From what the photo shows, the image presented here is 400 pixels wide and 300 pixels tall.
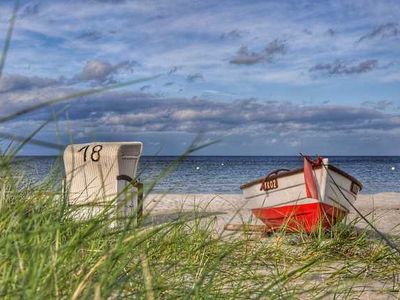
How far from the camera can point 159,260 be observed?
12.8ft

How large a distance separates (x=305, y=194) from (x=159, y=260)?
3.85 meters

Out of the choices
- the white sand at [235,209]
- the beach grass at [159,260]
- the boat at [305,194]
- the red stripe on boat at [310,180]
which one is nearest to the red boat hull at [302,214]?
the boat at [305,194]

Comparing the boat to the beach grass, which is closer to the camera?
the beach grass

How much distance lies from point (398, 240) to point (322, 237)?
30.9 inches

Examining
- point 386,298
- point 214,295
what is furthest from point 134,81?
point 386,298

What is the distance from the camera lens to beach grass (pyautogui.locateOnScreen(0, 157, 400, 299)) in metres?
1.91

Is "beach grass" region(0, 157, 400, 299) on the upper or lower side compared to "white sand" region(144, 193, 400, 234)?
upper

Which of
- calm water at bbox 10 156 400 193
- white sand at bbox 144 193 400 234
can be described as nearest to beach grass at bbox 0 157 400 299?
calm water at bbox 10 156 400 193

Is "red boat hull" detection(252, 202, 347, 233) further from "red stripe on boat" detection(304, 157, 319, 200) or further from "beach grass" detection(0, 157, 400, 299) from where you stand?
"beach grass" detection(0, 157, 400, 299)

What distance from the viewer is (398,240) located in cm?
568

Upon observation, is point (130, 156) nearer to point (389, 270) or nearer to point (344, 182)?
point (344, 182)

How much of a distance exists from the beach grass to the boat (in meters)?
1.55

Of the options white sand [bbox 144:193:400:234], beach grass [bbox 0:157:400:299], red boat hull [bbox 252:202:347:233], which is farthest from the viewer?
white sand [bbox 144:193:400:234]

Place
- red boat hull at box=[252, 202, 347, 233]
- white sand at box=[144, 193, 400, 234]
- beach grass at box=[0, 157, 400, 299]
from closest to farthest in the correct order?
beach grass at box=[0, 157, 400, 299]
red boat hull at box=[252, 202, 347, 233]
white sand at box=[144, 193, 400, 234]
